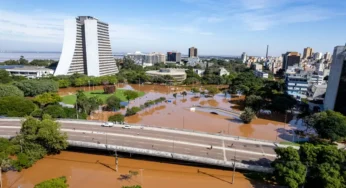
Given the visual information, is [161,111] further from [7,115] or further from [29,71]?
[29,71]

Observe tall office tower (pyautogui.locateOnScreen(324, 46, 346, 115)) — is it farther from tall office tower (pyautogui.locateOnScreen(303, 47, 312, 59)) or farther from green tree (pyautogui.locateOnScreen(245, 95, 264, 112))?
tall office tower (pyautogui.locateOnScreen(303, 47, 312, 59))

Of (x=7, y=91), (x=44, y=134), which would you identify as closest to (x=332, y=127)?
(x=44, y=134)

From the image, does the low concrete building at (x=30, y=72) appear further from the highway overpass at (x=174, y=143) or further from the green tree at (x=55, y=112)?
the highway overpass at (x=174, y=143)

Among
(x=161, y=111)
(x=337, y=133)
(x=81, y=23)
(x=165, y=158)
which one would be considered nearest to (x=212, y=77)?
(x=161, y=111)

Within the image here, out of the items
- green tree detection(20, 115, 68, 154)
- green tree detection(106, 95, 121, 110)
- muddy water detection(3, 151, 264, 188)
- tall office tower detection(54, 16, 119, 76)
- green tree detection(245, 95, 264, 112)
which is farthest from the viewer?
tall office tower detection(54, 16, 119, 76)

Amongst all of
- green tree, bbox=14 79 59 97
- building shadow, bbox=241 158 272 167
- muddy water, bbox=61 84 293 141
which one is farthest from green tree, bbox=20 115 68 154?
green tree, bbox=14 79 59 97

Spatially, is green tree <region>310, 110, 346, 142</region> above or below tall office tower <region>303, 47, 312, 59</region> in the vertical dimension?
below

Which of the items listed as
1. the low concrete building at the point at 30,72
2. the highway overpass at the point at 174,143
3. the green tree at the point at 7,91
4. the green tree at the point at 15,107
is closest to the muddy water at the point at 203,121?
the highway overpass at the point at 174,143
